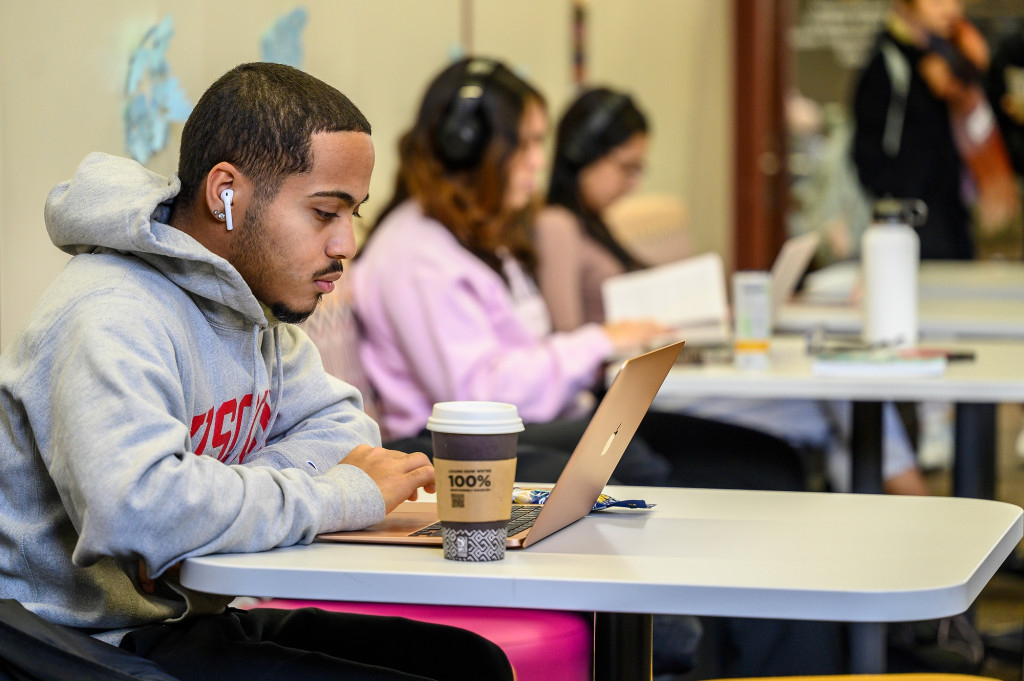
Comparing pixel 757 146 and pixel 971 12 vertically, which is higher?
pixel 971 12

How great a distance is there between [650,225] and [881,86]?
58.1 inches

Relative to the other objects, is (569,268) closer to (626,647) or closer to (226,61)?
(226,61)

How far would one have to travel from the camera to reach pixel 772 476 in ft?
7.61

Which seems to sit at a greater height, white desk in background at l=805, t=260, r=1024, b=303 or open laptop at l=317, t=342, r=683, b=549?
open laptop at l=317, t=342, r=683, b=549

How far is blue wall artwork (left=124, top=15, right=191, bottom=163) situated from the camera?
5.28ft

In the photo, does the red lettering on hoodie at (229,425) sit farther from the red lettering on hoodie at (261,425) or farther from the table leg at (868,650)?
the table leg at (868,650)

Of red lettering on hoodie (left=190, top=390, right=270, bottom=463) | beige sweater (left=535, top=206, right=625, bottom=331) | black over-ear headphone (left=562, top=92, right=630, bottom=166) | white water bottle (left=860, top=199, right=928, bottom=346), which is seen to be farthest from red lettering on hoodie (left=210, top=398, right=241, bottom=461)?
black over-ear headphone (left=562, top=92, right=630, bottom=166)

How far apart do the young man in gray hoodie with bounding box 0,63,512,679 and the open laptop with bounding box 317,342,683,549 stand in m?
0.03

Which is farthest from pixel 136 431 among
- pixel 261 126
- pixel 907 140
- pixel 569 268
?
pixel 907 140

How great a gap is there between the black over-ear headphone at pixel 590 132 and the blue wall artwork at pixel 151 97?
1856mm

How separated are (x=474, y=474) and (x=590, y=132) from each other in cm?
255

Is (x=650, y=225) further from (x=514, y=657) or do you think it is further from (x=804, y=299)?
(x=514, y=657)

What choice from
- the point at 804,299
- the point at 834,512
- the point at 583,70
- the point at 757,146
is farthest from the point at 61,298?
the point at 757,146

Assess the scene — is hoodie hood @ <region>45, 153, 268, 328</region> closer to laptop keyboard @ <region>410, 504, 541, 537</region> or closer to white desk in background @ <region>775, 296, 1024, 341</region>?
laptop keyboard @ <region>410, 504, 541, 537</region>
